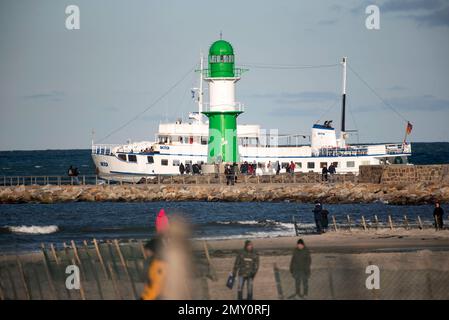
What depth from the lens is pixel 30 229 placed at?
4816cm

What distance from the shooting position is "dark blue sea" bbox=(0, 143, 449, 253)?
4469 centimetres

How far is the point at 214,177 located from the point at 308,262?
42237 millimetres

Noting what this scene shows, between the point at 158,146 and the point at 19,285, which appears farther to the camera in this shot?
the point at 158,146

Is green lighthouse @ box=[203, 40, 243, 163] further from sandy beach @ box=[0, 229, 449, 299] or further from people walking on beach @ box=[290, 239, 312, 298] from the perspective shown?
people walking on beach @ box=[290, 239, 312, 298]

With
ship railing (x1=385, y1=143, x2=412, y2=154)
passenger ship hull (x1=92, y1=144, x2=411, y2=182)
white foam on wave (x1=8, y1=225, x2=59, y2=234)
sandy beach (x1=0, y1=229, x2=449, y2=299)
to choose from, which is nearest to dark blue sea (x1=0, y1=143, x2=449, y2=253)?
white foam on wave (x1=8, y1=225, x2=59, y2=234)

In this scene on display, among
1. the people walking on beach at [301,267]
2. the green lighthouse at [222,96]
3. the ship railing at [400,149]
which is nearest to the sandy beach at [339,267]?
the people walking on beach at [301,267]

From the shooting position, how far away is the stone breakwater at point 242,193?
62156mm

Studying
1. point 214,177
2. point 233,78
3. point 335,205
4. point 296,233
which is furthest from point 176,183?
point 296,233

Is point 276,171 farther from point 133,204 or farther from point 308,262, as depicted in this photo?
point 308,262

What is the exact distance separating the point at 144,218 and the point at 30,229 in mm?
6937

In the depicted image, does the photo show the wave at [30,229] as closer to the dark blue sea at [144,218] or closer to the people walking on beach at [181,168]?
the dark blue sea at [144,218]

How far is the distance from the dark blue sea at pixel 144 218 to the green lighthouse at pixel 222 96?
7.14 metres

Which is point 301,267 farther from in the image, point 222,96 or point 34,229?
point 222,96

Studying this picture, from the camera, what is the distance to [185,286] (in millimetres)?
24297
